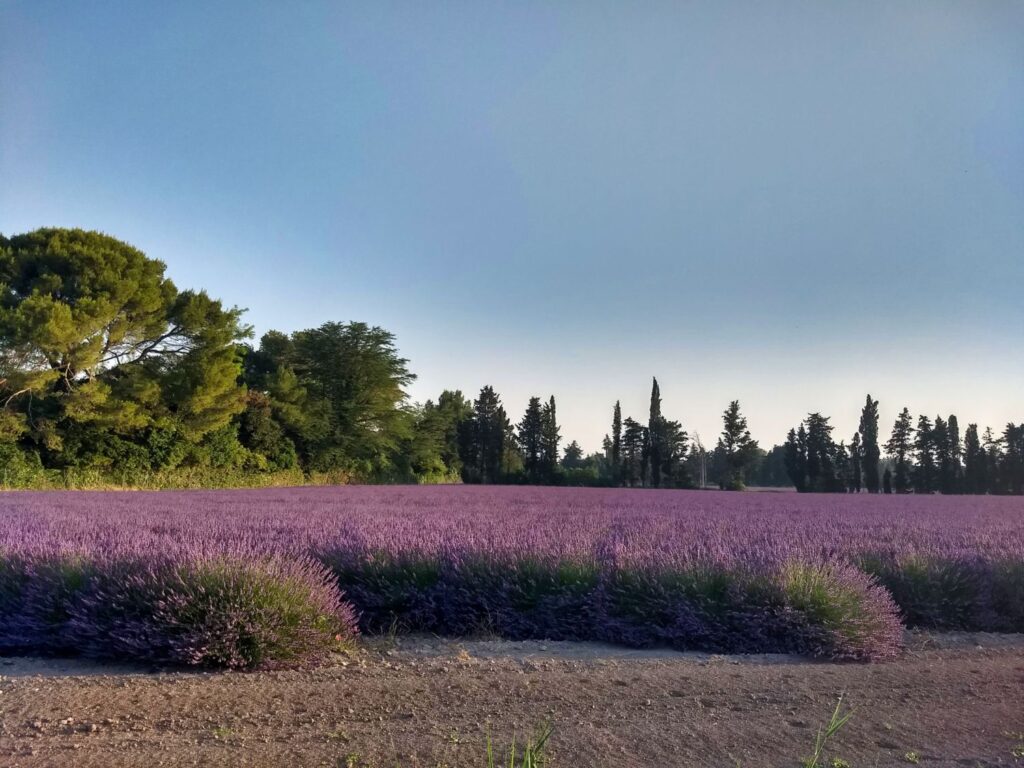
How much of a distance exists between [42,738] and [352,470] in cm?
3905

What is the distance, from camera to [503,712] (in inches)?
132

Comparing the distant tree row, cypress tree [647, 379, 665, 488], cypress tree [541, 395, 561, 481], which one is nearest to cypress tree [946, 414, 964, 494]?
the distant tree row

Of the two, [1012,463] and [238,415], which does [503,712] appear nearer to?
[238,415]

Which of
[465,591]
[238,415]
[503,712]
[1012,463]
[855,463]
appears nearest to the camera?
[503,712]

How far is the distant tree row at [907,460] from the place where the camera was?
163 ft

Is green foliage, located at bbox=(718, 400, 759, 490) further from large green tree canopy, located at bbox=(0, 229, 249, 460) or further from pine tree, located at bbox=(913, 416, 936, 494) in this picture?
large green tree canopy, located at bbox=(0, 229, 249, 460)

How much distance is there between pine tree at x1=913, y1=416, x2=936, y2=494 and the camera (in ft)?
172

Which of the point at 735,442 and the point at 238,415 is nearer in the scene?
the point at 238,415

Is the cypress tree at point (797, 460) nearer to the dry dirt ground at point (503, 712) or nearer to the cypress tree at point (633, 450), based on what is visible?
the cypress tree at point (633, 450)

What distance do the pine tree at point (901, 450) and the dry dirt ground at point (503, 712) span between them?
56.4m

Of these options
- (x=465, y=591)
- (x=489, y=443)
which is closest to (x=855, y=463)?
(x=489, y=443)

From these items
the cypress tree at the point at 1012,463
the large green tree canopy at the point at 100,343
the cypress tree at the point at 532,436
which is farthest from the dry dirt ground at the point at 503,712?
the cypress tree at the point at 532,436

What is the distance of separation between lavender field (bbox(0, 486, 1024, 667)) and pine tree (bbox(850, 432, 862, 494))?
174ft

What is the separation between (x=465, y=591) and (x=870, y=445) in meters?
57.6
